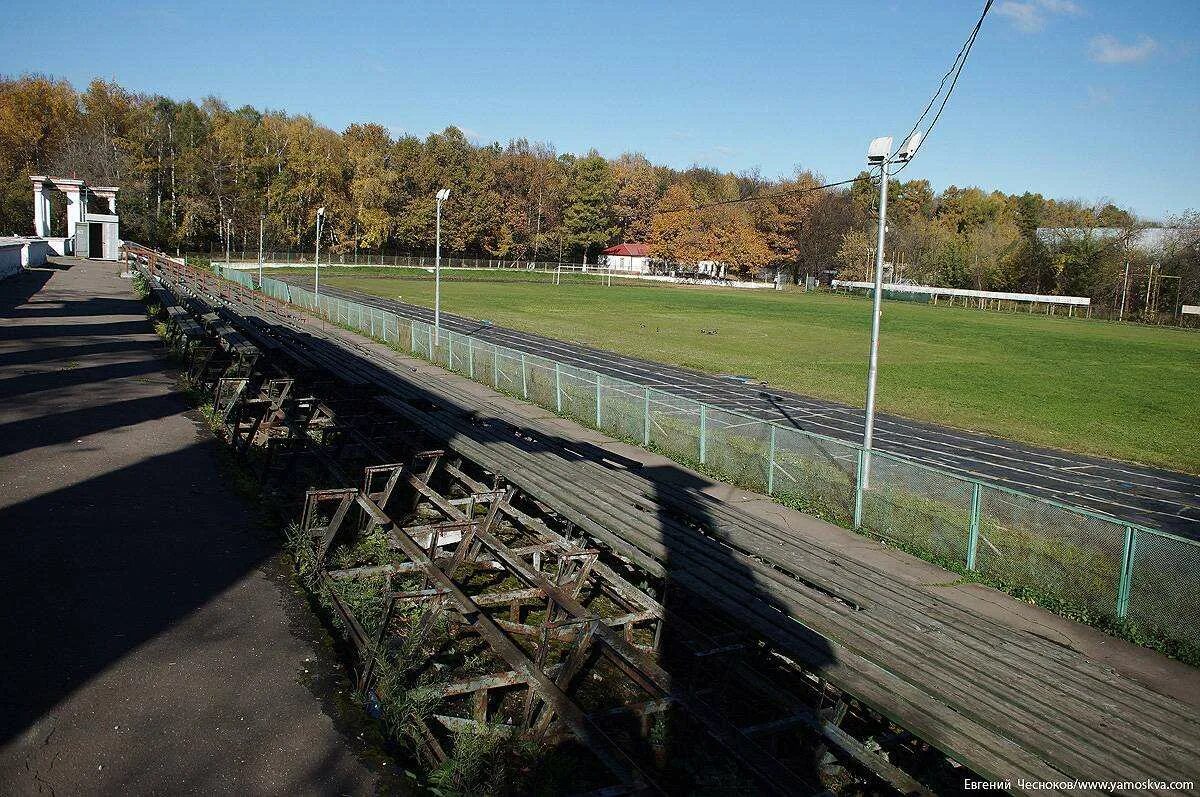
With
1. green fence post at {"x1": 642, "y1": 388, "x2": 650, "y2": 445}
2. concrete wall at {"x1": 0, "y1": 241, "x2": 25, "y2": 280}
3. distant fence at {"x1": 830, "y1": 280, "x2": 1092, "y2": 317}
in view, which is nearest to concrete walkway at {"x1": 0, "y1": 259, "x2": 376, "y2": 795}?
green fence post at {"x1": 642, "y1": 388, "x2": 650, "y2": 445}

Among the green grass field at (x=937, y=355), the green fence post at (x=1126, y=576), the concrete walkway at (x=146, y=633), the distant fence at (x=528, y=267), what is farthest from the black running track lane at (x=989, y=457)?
the distant fence at (x=528, y=267)

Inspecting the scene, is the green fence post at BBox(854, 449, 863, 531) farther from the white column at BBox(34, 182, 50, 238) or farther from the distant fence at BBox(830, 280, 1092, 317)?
the distant fence at BBox(830, 280, 1092, 317)

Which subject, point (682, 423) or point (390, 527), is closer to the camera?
point (390, 527)

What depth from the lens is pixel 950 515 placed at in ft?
38.1

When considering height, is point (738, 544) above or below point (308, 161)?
below

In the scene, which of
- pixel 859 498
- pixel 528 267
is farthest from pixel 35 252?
pixel 528 267

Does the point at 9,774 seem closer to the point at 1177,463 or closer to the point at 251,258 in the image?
the point at 1177,463

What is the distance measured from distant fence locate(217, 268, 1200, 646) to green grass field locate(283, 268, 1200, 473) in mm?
10633

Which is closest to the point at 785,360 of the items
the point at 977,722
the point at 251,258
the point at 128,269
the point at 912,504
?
the point at 912,504

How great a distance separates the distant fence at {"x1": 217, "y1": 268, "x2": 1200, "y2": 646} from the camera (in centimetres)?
939

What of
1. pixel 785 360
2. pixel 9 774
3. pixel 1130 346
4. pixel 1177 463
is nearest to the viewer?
pixel 9 774

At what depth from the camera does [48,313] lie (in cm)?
3114

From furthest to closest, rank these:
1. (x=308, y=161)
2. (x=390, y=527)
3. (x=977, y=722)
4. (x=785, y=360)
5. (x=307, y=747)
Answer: (x=308, y=161) → (x=785, y=360) → (x=390, y=527) → (x=307, y=747) → (x=977, y=722)

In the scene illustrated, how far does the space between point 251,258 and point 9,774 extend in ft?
298
